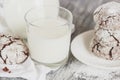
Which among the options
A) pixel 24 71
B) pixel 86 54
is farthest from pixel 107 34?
pixel 24 71

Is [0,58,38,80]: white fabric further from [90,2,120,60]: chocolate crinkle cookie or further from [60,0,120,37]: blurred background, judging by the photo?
[60,0,120,37]: blurred background

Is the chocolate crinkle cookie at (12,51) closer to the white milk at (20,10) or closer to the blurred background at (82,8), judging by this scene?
the white milk at (20,10)

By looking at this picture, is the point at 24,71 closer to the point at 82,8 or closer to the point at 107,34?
the point at 107,34

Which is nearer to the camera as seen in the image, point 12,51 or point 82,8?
point 12,51

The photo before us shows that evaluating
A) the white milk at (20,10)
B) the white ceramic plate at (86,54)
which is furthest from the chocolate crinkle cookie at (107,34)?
the white milk at (20,10)

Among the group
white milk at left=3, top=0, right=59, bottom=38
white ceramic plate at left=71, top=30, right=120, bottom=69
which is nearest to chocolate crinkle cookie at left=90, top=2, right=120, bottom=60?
white ceramic plate at left=71, top=30, right=120, bottom=69

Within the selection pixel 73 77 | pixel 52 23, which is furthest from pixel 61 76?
pixel 52 23
